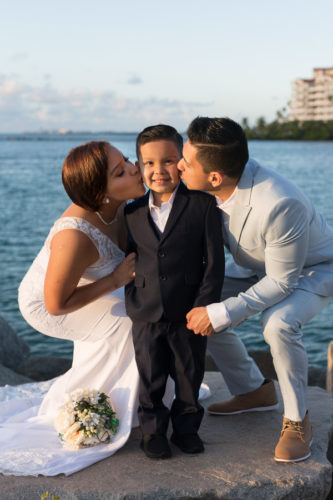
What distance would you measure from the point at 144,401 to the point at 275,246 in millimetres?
1260

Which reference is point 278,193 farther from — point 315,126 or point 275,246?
point 315,126

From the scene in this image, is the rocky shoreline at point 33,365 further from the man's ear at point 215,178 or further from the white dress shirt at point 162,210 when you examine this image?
the man's ear at point 215,178

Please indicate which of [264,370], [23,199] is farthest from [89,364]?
[23,199]

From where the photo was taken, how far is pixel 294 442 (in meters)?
3.68

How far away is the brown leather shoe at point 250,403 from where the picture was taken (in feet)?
14.3

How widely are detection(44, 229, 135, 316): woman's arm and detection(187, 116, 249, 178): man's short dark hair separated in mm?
789

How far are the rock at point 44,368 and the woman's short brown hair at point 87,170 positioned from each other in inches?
136

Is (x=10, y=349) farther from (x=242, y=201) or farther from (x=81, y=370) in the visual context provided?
(x=242, y=201)

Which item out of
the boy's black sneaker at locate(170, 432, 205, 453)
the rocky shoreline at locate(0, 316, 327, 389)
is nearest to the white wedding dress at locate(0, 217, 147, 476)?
the boy's black sneaker at locate(170, 432, 205, 453)

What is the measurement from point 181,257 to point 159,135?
2.36 feet

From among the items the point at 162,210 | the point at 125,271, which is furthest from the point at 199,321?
the point at 162,210

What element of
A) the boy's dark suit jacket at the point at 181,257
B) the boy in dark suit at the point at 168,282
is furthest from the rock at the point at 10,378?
the boy's dark suit jacket at the point at 181,257

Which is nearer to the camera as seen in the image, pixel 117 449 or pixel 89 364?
pixel 117 449

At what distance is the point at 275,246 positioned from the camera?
3.59 metres
